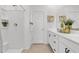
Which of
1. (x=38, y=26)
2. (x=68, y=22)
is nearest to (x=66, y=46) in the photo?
(x=68, y=22)

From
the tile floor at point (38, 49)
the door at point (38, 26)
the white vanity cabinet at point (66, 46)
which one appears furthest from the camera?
the door at point (38, 26)

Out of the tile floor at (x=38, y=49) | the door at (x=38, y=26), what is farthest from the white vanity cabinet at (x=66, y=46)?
the door at (x=38, y=26)

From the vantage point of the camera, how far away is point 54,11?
3.77ft

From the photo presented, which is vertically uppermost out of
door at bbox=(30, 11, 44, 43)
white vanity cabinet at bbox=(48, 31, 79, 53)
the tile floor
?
door at bbox=(30, 11, 44, 43)

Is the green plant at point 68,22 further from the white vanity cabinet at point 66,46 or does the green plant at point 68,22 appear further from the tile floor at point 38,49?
the tile floor at point 38,49

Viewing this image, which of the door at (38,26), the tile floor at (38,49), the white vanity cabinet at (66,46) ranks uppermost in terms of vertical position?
the door at (38,26)

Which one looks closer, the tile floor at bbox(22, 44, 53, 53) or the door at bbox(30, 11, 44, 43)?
the tile floor at bbox(22, 44, 53, 53)

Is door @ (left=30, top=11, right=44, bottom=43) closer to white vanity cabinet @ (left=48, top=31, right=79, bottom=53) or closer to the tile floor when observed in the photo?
the tile floor

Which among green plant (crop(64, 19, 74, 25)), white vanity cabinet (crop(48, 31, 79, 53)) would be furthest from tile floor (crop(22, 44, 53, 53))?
green plant (crop(64, 19, 74, 25))

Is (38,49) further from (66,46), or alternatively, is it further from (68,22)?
(68,22)

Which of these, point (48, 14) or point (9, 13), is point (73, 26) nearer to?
point (48, 14)
